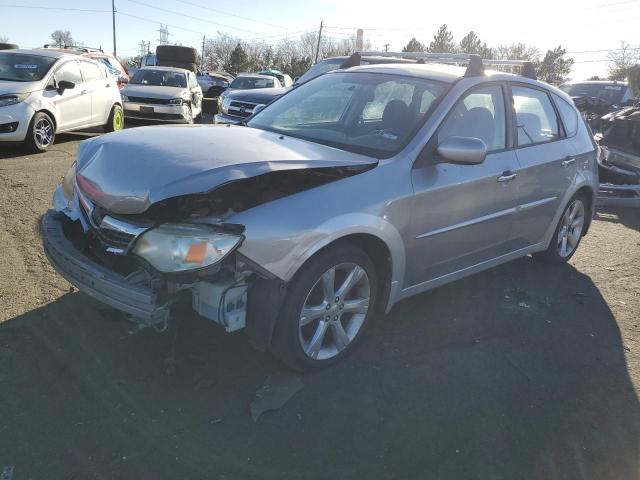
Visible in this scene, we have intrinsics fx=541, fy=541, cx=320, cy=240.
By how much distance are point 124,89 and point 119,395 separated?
12.1 metres

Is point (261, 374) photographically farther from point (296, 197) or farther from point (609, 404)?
point (609, 404)

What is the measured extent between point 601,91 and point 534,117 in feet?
38.5

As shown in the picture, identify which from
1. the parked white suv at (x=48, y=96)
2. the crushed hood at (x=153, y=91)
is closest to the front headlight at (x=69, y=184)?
the parked white suv at (x=48, y=96)

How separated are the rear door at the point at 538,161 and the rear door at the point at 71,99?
26.0 feet

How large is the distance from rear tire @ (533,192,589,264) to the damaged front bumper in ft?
12.8

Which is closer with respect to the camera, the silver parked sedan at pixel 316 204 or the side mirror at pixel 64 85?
the silver parked sedan at pixel 316 204

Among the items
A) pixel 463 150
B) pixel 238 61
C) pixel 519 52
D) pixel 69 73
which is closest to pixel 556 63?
pixel 519 52

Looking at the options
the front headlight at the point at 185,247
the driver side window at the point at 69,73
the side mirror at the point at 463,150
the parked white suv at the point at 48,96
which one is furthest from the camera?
the driver side window at the point at 69,73

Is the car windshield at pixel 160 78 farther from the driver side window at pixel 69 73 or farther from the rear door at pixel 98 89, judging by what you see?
the driver side window at pixel 69 73

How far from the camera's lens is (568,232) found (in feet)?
17.7

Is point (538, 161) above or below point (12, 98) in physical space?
above

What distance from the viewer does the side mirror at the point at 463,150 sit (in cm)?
337

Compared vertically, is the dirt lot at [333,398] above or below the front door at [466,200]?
below

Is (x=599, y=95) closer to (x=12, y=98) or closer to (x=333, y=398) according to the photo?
(x=12, y=98)
